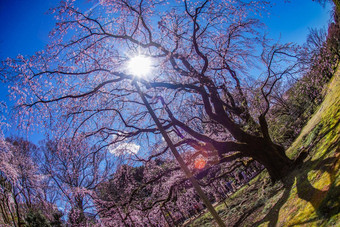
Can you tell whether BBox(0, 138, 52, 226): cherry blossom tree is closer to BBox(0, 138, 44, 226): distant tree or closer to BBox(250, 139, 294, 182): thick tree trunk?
BBox(0, 138, 44, 226): distant tree

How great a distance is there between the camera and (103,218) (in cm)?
991

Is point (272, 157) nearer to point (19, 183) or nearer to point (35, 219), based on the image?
point (19, 183)

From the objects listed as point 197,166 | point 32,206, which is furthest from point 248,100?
point 32,206

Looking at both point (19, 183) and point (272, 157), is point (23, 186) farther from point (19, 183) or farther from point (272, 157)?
point (272, 157)

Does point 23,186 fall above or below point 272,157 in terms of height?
above

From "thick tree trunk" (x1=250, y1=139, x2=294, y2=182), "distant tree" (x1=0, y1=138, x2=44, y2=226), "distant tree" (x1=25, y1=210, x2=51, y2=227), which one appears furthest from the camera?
"distant tree" (x1=25, y1=210, x2=51, y2=227)

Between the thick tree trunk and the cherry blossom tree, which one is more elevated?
the cherry blossom tree

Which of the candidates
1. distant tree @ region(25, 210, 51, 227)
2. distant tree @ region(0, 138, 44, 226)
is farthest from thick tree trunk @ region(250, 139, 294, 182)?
distant tree @ region(25, 210, 51, 227)

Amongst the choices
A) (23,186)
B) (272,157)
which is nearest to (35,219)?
(23,186)

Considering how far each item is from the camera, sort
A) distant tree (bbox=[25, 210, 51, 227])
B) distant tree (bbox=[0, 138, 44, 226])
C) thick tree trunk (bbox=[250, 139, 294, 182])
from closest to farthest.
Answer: thick tree trunk (bbox=[250, 139, 294, 182])
distant tree (bbox=[0, 138, 44, 226])
distant tree (bbox=[25, 210, 51, 227])

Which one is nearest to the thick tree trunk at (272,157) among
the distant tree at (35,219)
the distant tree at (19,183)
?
the distant tree at (19,183)

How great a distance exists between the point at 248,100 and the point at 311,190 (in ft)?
17.2

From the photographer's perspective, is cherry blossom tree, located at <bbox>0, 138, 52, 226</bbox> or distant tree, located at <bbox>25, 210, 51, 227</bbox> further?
distant tree, located at <bbox>25, 210, 51, 227</bbox>

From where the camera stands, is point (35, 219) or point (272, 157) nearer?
point (272, 157)
